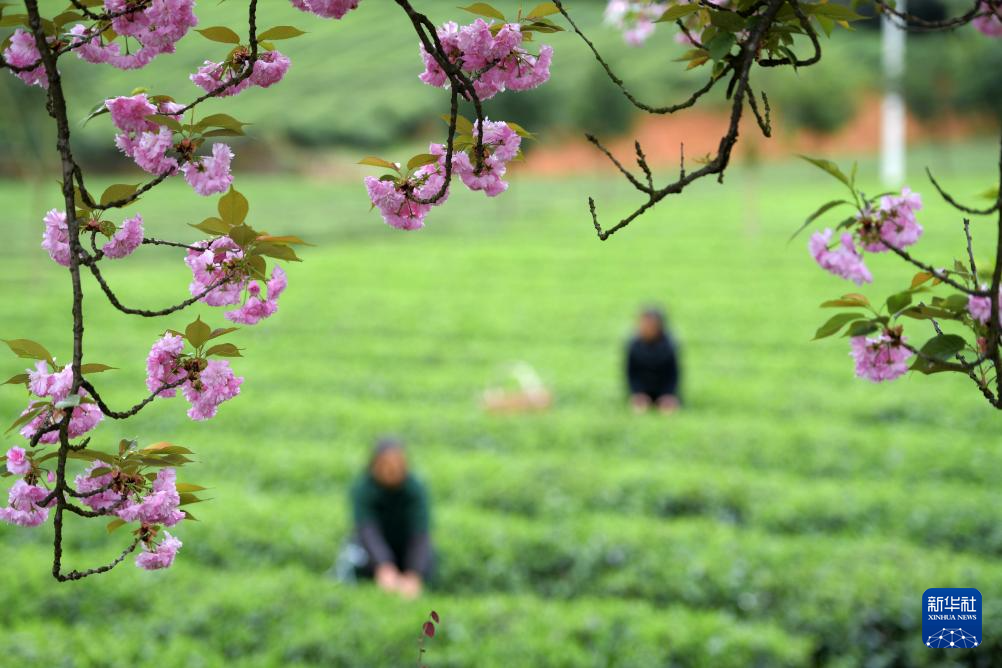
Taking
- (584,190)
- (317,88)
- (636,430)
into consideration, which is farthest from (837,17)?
(317,88)

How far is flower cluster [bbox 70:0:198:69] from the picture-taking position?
152cm

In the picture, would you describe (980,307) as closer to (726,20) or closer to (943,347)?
(943,347)

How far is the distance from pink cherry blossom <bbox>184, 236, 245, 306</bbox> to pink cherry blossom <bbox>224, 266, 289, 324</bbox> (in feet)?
0.12

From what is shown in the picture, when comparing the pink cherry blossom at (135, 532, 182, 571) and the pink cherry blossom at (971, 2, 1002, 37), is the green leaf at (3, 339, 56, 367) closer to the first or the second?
the pink cherry blossom at (135, 532, 182, 571)

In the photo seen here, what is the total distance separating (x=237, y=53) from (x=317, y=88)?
181ft

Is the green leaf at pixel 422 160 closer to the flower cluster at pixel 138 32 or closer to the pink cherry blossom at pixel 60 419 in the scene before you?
the flower cluster at pixel 138 32

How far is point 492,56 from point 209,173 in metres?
0.50

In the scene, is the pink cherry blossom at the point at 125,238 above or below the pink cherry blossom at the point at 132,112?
below

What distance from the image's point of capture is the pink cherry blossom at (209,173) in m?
1.52

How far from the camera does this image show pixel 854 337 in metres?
1.62

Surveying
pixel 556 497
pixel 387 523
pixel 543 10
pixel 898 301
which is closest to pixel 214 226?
pixel 543 10

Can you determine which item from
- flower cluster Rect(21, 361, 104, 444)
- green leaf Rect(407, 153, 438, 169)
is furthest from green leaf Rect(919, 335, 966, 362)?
flower cluster Rect(21, 361, 104, 444)

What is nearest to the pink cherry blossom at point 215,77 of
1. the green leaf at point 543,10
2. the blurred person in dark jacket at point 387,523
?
the green leaf at point 543,10

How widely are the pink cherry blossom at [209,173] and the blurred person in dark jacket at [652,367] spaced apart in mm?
7237
